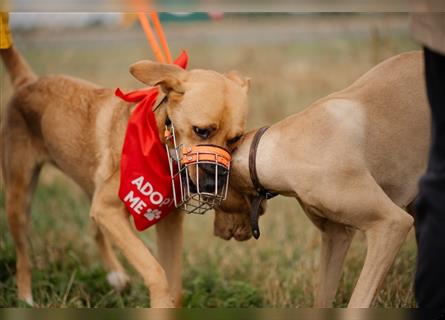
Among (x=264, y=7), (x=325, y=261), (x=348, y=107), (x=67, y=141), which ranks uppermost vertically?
(x=264, y=7)

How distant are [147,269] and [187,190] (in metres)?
0.52

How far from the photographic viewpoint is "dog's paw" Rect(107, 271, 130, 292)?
5.74 metres

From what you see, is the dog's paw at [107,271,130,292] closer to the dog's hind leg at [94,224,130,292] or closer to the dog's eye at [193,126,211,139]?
the dog's hind leg at [94,224,130,292]

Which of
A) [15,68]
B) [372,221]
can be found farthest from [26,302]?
[372,221]

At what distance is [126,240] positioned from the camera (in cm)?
470

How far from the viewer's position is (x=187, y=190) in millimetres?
4344

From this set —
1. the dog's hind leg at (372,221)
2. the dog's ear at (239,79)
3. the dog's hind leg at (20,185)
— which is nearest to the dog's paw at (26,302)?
the dog's hind leg at (20,185)

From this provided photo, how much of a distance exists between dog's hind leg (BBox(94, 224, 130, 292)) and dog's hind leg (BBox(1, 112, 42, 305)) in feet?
1.77

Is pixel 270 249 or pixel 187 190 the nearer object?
pixel 187 190

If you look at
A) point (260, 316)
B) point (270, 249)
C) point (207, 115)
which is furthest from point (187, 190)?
point (270, 249)

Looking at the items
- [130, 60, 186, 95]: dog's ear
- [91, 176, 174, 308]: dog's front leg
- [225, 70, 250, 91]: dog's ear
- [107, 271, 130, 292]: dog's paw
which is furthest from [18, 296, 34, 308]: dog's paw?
[225, 70, 250, 91]: dog's ear

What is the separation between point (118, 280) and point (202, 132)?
6.19ft

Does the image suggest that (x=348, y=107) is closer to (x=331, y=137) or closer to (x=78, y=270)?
(x=331, y=137)

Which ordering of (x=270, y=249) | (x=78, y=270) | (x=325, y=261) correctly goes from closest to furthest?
1. (x=325, y=261)
2. (x=78, y=270)
3. (x=270, y=249)
